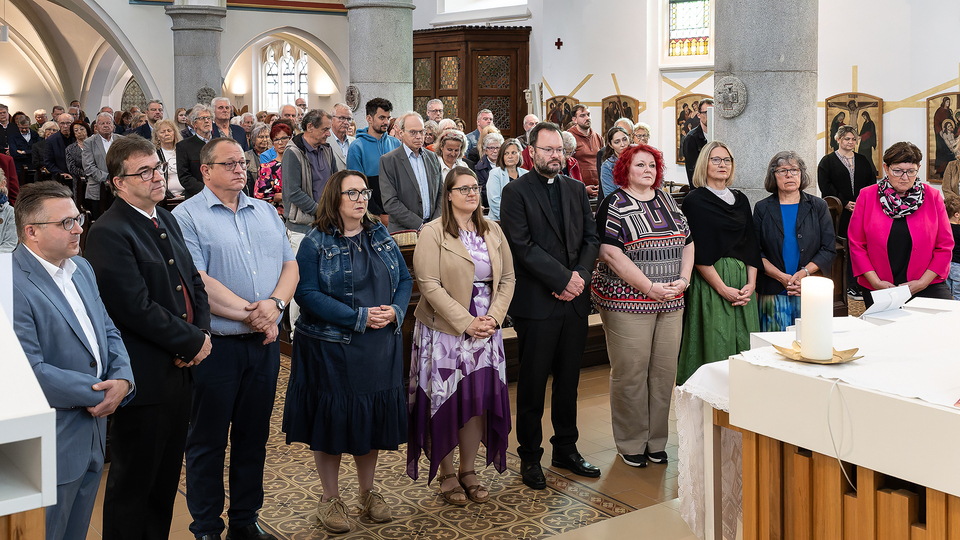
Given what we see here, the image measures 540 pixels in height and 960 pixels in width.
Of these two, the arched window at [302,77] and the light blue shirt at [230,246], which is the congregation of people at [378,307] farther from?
the arched window at [302,77]

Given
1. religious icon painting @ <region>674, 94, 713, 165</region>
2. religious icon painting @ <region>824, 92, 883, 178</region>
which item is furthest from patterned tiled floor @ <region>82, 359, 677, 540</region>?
religious icon painting @ <region>674, 94, 713, 165</region>

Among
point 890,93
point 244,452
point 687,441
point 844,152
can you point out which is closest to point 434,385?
point 244,452

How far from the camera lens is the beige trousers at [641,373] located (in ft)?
15.1

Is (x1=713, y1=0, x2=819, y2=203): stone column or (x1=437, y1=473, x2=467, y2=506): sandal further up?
(x1=713, y1=0, x2=819, y2=203): stone column

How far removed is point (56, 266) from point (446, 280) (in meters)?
1.83

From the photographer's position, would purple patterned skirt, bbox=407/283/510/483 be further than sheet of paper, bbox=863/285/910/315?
Yes

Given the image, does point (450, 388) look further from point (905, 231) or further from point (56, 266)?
point (905, 231)

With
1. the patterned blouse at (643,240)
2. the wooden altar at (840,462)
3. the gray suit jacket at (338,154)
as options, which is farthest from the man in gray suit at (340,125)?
the wooden altar at (840,462)

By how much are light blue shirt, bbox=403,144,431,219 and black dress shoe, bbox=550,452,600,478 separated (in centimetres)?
233

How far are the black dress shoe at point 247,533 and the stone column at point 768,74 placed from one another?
4682 millimetres

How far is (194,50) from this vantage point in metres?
15.3

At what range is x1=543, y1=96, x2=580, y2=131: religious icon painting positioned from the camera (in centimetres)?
1521

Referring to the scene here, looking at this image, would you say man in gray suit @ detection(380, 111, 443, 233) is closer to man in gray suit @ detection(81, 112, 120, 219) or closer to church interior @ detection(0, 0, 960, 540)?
church interior @ detection(0, 0, 960, 540)

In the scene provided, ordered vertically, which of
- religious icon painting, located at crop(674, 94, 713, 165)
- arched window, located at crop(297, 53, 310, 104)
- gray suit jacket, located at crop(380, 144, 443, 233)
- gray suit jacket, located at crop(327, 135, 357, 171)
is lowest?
gray suit jacket, located at crop(380, 144, 443, 233)
